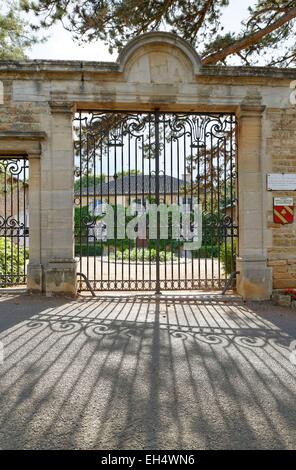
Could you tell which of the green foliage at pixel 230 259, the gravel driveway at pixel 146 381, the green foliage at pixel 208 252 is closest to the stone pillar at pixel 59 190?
the gravel driveway at pixel 146 381

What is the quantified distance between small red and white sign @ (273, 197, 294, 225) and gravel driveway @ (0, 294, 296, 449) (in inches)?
77.5

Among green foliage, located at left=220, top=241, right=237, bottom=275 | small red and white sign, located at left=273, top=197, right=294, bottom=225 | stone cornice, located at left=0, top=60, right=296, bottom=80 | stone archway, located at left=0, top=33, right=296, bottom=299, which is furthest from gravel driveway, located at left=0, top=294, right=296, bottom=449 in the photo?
stone cornice, located at left=0, top=60, right=296, bottom=80

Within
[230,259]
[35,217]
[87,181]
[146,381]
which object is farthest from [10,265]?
[146,381]

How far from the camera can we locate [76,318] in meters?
5.17

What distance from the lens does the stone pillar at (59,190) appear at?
661cm

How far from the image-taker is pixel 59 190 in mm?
6625

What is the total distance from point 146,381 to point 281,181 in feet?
16.3

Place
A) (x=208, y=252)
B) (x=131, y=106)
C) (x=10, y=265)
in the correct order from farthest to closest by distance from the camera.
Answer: (x=208, y=252) → (x=10, y=265) → (x=131, y=106)

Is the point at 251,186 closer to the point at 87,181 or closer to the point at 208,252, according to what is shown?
the point at 87,181

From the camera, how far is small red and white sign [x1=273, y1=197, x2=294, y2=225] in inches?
267

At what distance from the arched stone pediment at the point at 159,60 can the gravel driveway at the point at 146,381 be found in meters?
4.24

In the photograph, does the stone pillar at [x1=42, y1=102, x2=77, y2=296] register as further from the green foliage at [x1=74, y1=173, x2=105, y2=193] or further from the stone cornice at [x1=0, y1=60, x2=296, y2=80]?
the stone cornice at [x1=0, y1=60, x2=296, y2=80]
